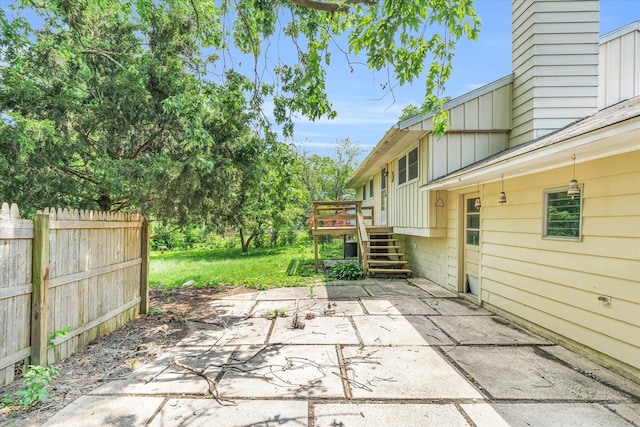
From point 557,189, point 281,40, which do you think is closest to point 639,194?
point 557,189

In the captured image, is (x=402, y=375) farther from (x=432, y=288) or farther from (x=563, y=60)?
(x=563, y=60)

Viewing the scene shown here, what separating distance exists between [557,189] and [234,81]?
187 inches

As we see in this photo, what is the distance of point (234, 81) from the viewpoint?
5117 mm

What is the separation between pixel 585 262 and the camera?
141 inches

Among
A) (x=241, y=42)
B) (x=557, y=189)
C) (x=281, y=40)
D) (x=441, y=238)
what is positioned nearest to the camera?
(x=557, y=189)

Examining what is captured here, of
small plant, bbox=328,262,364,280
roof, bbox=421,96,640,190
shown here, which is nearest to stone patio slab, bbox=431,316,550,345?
roof, bbox=421,96,640,190

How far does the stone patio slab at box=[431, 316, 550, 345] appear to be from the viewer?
3.99 metres

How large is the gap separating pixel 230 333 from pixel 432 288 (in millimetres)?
4557

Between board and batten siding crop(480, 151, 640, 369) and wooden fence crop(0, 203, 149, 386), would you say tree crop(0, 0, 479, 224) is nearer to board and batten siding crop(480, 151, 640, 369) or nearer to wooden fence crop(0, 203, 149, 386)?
wooden fence crop(0, 203, 149, 386)

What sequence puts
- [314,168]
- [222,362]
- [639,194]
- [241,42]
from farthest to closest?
[314,168] → [241,42] → [222,362] → [639,194]

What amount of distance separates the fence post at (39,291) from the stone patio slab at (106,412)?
727mm

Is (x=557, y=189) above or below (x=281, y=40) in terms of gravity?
below

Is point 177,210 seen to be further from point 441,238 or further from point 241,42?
point 441,238

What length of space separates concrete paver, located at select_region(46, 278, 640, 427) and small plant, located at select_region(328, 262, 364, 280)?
351 cm
